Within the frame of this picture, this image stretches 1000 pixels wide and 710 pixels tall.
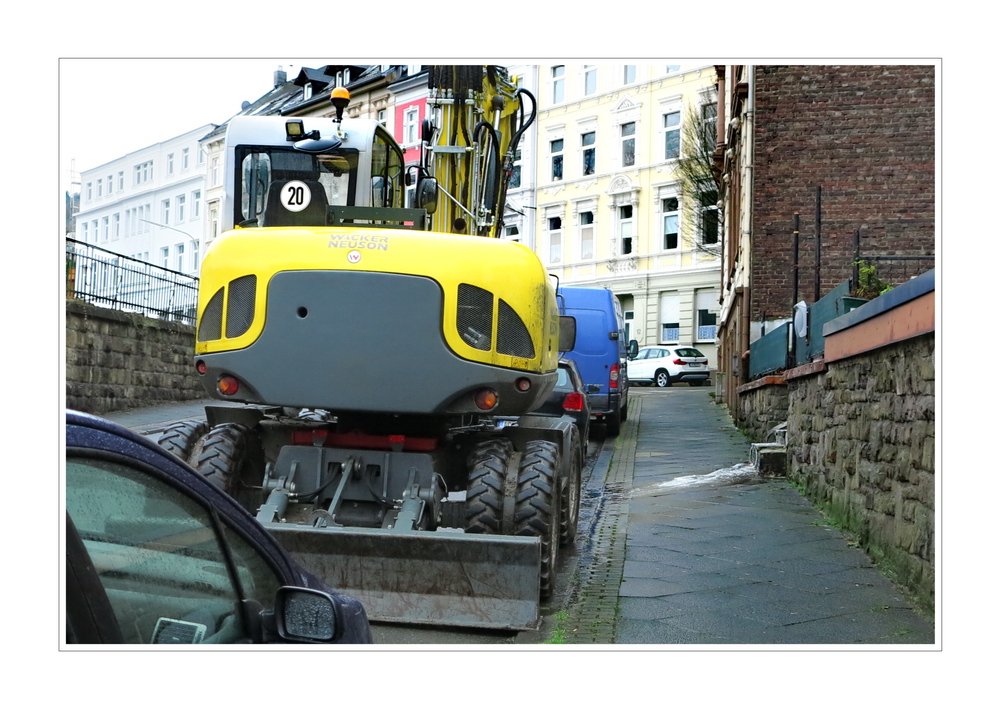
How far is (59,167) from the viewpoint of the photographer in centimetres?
441

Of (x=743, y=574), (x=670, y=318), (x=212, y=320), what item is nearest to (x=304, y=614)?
(x=212, y=320)

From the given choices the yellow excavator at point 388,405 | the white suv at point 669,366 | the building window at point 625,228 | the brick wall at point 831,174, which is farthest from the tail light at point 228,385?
the building window at point 625,228

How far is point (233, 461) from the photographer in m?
6.47

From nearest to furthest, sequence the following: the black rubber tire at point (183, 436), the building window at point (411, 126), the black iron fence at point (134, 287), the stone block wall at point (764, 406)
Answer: the black rubber tire at point (183, 436), the building window at point (411, 126), the black iron fence at point (134, 287), the stone block wall at point (764, 406)

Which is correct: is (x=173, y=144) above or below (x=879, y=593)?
above

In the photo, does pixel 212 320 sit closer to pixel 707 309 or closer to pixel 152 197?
pixel 152 197

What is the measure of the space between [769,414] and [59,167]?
432 inches

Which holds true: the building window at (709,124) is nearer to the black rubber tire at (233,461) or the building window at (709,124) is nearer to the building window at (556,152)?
the building window at (556,152)

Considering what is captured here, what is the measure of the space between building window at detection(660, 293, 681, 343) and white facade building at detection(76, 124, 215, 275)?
23880mm

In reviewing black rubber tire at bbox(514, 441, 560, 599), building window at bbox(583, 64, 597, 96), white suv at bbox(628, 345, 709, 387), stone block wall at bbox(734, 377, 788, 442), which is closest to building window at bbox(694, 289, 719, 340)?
white suv at bbox(628, 345, 709, 387)

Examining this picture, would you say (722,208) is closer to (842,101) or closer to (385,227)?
(842,101)

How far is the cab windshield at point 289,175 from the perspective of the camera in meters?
7.31

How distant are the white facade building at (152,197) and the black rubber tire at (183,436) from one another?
3.90 feet

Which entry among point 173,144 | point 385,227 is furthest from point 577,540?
point 173,144
